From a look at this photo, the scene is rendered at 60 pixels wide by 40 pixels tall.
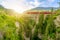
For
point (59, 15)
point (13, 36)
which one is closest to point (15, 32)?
point (13, 36)

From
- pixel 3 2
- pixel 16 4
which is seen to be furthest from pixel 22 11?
pixel 3 2

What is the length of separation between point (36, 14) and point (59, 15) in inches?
8.7

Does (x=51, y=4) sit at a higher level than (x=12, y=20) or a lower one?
higher

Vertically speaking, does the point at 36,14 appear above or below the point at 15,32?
above

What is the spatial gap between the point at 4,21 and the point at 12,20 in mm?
78

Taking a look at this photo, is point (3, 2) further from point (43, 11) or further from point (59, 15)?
point (59, 15)

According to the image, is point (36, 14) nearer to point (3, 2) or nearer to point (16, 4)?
point (16, 4)

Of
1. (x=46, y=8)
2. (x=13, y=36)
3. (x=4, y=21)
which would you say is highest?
(x=46, y=8)

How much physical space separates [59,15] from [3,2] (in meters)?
0.56

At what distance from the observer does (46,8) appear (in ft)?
6.11

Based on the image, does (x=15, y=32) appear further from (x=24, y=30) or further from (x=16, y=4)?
(x=16, y=4)

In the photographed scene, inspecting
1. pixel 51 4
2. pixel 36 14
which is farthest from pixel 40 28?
pixel 51 4

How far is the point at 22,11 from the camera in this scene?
1879 millimetres

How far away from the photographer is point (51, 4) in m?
1.87
